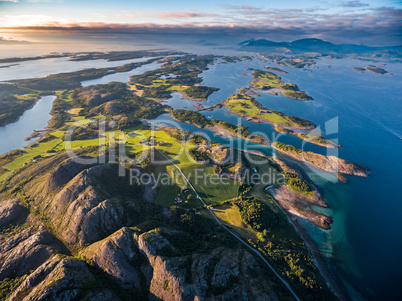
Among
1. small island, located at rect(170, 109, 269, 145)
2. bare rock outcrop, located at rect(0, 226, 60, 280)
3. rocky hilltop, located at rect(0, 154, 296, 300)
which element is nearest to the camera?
rocky hilltop, located at rect(0, 154, 296, 300)

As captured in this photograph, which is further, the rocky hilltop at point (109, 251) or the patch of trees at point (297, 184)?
the patch of trees at point (297, 184)

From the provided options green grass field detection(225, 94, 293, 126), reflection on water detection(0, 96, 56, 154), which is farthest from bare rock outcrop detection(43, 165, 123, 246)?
green grass field detection(225, 94, 293, 126)

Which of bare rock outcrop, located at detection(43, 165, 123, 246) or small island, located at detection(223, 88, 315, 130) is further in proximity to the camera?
small island, located at detection(223, 88, 315, 130)

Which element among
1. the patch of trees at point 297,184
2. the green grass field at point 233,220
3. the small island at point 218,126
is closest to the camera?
the green grass field at point 233,220

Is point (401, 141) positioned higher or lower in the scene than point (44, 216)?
lower

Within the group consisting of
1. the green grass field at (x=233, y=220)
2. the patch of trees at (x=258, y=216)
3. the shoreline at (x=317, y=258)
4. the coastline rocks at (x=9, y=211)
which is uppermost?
the coastline rocks at (x=9, y=211)

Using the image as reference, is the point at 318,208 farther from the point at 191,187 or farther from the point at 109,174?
the point at 109,174

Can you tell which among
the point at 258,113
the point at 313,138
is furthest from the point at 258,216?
the point at 258,113

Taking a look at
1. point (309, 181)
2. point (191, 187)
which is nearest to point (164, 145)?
point (191, 187)

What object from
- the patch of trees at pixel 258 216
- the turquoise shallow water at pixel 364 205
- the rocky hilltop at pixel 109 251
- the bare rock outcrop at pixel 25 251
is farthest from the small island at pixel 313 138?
the bare rock outcrop at pixel 25 251

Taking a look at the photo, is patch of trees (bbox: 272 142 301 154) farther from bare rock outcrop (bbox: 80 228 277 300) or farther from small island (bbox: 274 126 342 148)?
bare rock outcrop (bbox: 80 228 277 300)

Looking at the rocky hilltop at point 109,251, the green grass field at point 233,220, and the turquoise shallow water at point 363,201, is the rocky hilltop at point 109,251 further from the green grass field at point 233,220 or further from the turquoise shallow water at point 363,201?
the turquoise shallow water at point 363,201
